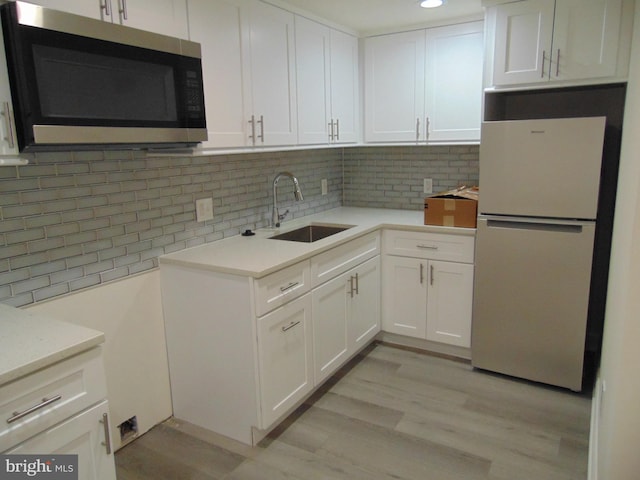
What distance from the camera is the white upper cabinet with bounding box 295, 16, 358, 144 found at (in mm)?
2795

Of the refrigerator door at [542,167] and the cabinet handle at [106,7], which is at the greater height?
the cabinet handle at [106,7]

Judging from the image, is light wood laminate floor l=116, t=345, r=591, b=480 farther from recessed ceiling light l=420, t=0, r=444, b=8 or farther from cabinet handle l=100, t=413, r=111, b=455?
recessed ceiling light l=420, t=0, r=444, b=8

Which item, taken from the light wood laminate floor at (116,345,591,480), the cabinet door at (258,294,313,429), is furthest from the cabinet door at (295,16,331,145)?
the light wood laminate floor at (116,345,591,480)

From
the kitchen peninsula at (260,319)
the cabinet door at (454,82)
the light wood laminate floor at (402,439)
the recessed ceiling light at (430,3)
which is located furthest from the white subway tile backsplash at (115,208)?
the recessed ceiling light at (430,3)

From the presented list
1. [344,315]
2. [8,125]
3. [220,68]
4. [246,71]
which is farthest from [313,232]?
[8,125]

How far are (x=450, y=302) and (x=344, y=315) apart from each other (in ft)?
2.36

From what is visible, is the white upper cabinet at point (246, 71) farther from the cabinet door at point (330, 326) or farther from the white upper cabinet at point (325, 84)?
the cabinet door at point (330, 326)

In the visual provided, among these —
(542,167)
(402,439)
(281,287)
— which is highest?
(542,167)

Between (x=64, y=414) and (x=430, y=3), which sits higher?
(x=430, y=3)

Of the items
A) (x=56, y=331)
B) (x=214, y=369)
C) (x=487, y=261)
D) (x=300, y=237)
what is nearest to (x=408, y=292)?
(x=487, y=261)

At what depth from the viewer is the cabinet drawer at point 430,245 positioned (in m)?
2.92

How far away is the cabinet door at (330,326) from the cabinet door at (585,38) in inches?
64.5

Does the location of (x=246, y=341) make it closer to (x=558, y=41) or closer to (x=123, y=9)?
(x=123, y=9)

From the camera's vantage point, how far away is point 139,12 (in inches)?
70.9
